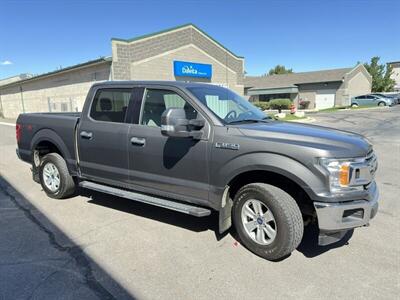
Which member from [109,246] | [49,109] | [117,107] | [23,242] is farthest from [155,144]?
[49,109]

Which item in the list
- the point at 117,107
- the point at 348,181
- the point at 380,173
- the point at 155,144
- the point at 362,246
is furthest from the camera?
the point at 380,173

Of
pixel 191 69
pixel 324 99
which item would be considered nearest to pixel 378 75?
pixel 324 99

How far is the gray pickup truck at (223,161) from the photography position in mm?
3309

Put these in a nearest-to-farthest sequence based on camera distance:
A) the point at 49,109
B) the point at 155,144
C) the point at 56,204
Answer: the point at 155,144, the point at 56,204, the point at 49,109

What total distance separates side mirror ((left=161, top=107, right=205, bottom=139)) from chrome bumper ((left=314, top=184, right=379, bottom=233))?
5.17 ft

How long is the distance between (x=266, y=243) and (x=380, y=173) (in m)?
5.37

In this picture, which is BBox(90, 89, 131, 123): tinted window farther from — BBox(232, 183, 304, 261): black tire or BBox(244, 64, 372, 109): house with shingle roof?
BBox(244, 64, 372, 109): house with shingle roof

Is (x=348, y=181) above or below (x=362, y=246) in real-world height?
above

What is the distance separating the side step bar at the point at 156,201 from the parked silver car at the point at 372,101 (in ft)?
145

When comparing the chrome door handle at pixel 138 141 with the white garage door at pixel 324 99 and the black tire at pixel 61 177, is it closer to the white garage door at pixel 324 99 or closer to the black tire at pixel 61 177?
the black tire at pixel 61 177

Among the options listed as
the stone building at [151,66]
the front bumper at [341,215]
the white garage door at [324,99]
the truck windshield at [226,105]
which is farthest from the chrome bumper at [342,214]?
the white garage door at [324,99]

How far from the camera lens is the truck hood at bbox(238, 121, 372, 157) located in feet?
10.8

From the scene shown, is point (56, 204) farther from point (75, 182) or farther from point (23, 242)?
point (23, 242)

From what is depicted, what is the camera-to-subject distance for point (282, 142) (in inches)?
136
